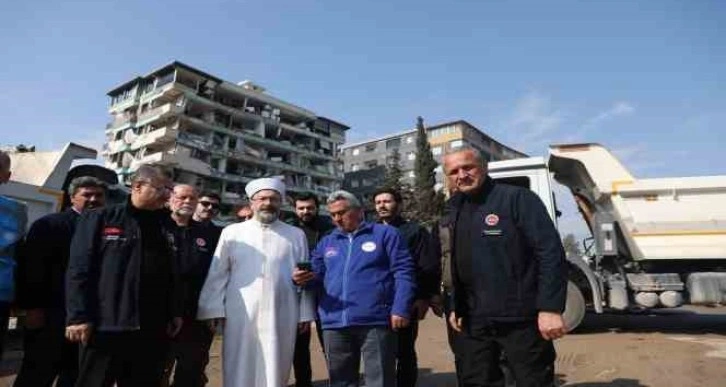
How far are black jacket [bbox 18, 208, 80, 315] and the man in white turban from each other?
38.6 inches

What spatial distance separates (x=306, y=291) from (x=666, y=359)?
16.5 ft

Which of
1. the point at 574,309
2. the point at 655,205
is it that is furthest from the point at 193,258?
the point at 655,205

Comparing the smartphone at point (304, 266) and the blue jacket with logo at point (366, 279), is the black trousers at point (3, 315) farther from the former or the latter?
the blue jacket with logo at point (366, 279)

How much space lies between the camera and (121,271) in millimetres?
2812

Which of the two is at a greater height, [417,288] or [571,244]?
[571,244]

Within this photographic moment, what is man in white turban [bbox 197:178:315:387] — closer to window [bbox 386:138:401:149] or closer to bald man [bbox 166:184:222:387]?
bald man [bbox 166:184:222:387]

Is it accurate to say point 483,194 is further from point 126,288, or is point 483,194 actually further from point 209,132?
point 209,132

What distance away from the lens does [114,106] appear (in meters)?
51.6

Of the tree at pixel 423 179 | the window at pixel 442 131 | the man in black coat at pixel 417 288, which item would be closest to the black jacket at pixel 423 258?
the man in black coat at pixel 417 288

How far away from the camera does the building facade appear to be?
66.1m

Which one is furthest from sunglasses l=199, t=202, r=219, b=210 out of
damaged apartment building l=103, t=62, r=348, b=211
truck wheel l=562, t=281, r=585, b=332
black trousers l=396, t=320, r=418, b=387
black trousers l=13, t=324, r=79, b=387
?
damaged apartment building l=103, t=62, r=348, b=211

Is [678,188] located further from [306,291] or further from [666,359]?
[306,291]

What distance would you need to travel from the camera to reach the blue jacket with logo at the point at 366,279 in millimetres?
3232

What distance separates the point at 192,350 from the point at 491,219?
247cm
